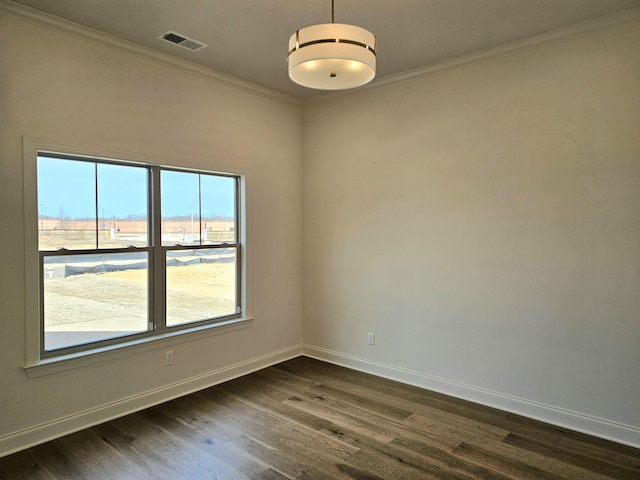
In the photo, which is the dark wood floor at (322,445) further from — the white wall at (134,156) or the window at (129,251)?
the window at (129,251)

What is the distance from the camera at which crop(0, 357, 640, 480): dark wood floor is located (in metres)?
2.59

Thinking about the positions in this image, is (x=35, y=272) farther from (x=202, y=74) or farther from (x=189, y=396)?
(x=202, y=74)

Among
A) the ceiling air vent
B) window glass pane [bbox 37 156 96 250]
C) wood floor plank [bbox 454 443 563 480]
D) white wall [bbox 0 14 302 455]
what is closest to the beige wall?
white wall [bbox 0 14 302 455]

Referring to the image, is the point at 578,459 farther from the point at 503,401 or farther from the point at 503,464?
the point at 503,401

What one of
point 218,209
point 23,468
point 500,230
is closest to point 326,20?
point 218,209

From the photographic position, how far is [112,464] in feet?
8.65

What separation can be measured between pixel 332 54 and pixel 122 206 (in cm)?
232

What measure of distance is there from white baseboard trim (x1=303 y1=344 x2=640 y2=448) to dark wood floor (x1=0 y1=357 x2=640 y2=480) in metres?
0.09

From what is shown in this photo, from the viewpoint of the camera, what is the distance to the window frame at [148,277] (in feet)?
9.30

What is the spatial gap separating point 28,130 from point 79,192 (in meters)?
0.53

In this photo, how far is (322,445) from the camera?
290cm

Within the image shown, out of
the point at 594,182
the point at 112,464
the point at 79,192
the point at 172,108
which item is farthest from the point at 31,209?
the point at 594,182

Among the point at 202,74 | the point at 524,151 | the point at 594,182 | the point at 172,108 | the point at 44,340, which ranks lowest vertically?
the point at 44,340

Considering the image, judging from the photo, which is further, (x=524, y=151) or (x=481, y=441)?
(x=524, y=151)
